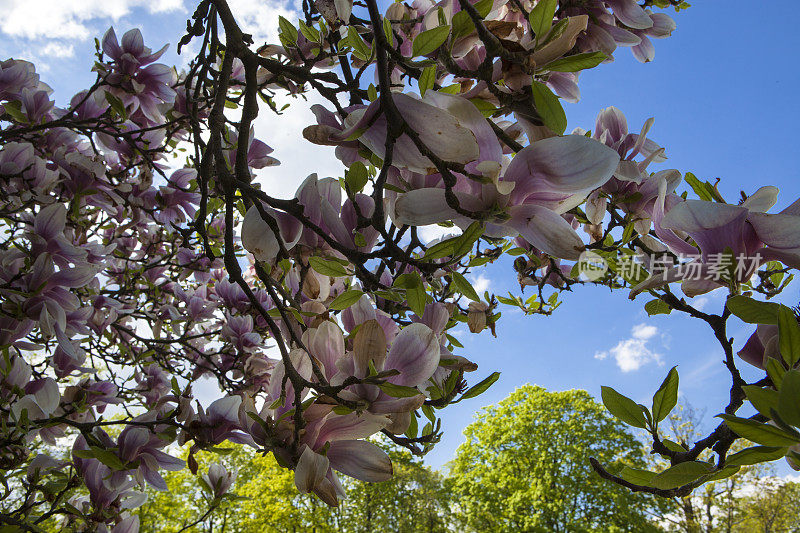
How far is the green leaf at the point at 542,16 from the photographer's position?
543mm

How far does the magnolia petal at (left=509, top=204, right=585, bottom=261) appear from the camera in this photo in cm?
55

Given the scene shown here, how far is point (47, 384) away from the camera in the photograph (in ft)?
4.88

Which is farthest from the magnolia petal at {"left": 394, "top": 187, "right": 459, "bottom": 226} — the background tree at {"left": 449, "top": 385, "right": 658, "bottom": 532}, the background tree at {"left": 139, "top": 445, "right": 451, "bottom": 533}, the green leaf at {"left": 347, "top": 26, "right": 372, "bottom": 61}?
the background tree at {"left": 449, "top": 385, "right": 658, "bottom": 532}

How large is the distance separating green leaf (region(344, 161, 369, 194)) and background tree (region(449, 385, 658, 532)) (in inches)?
527

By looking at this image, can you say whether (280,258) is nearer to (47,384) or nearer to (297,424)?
(297,424)

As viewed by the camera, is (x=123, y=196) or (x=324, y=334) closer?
(x=324, y=334)

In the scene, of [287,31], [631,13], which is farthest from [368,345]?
[287,31]

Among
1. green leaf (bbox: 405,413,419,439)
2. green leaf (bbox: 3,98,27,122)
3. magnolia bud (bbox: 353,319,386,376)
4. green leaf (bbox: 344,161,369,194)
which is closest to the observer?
magnolia bud (bbox: 353,319,386,376)

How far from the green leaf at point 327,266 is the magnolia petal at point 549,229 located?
32cm

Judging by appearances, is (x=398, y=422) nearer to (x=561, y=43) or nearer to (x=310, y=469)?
(x=310, y=469)

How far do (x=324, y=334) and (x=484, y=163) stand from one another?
37 centimetres

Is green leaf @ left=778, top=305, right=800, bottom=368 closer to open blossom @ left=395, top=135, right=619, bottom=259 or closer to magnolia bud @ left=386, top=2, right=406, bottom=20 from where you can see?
open blossom @ left=395, top=135, right=619, bottom=259

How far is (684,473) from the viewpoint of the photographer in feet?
1.91

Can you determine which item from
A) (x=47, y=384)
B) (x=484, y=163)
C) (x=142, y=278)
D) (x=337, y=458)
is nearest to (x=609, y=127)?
(x=484, y=163)
